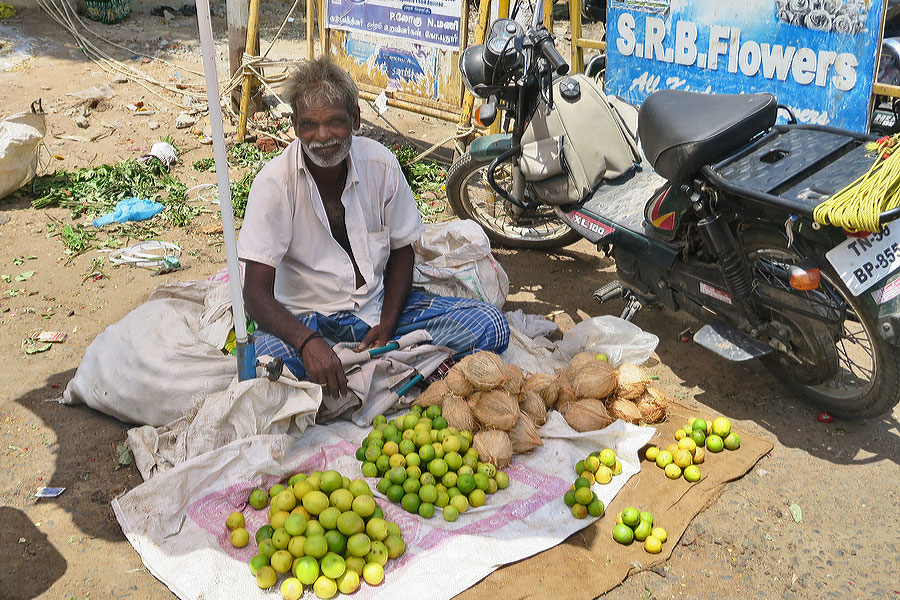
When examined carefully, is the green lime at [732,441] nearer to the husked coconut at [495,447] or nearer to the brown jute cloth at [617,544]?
the brown jute cloth at [617,544]

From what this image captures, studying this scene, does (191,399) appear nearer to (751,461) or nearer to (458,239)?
(458,239)

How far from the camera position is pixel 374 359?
11.2 feet

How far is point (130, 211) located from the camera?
5.64 meters

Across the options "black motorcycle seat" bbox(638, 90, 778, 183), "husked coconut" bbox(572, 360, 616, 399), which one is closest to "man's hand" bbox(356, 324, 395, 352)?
"husked coconut" bbox(572, 360, 616, 399)

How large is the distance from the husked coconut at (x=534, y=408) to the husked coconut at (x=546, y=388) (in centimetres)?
7

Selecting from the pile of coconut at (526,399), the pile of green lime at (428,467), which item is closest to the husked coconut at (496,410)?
the pile of coconut at (526,399)

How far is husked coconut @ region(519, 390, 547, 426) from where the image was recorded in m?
3.35

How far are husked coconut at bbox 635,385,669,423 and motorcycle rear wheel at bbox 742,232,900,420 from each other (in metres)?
0.68

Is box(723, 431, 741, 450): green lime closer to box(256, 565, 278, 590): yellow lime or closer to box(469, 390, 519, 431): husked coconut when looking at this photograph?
box(469, 390, 519, 431): husked coconut

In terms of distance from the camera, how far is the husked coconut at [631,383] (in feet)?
11.4

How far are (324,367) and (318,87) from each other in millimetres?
1198

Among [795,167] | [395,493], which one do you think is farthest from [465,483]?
[795,167]

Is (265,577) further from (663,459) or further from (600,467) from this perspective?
(663,459)

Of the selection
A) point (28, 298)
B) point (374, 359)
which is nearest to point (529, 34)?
point (374, 359)
